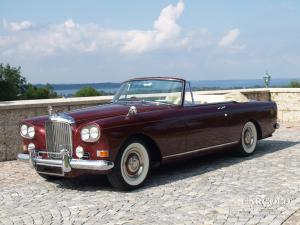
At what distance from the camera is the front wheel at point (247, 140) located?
8.29 meters

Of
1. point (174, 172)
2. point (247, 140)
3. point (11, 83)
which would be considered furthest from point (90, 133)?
point (11, 83)

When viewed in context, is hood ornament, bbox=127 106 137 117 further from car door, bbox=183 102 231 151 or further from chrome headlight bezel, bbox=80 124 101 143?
car door, bbox=183 102 231 151

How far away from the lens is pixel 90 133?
5.86m

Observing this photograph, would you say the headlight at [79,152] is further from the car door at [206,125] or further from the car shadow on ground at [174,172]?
the car door at [206,125]

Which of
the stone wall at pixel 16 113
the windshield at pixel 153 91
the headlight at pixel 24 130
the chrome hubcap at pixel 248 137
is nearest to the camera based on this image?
the headlight at pixel 24 130

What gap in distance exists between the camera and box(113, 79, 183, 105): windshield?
7098 millimetres

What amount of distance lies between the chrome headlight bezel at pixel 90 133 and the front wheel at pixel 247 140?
10.5 feet

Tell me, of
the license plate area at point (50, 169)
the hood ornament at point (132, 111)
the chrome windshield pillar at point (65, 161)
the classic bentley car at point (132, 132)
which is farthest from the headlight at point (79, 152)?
the hood ornament at point (132, 111)

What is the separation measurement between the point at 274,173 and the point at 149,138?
1.85m

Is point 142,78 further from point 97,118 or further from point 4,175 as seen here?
point 4,175

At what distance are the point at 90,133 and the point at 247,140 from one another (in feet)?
11.6

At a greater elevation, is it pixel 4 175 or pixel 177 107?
pixel 177 107

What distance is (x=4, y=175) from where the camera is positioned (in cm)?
741

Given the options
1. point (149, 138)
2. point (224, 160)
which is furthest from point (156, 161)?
point (224, 160)
